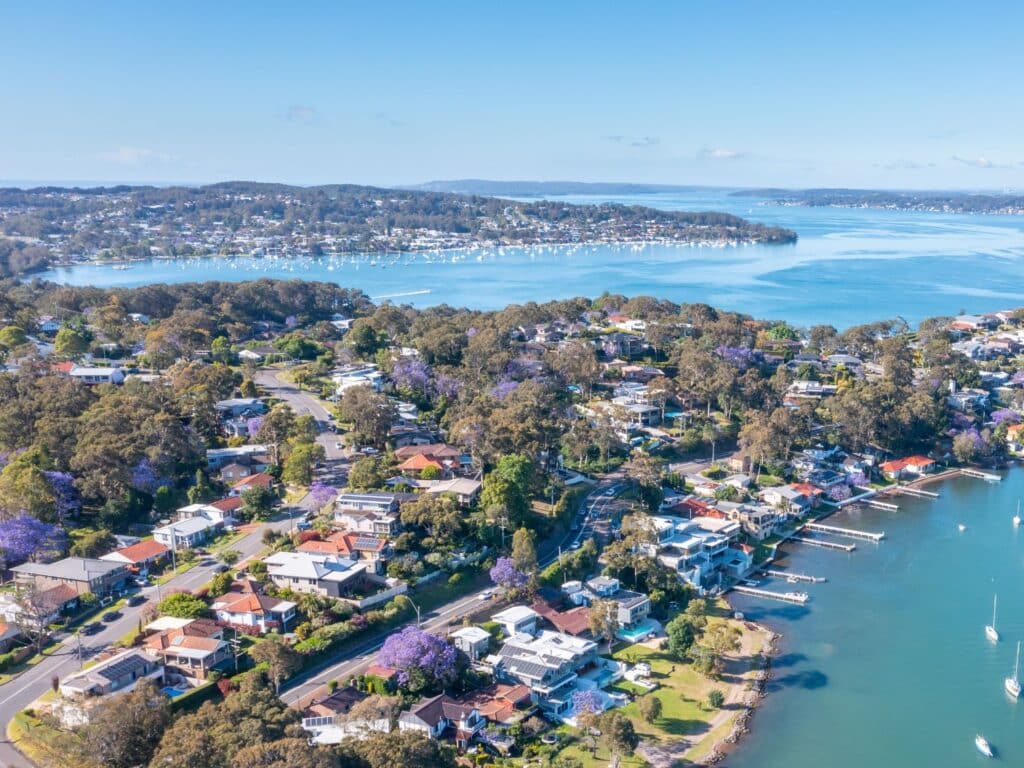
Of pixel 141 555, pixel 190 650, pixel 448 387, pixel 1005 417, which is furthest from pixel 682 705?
Result: pixel 1005 417

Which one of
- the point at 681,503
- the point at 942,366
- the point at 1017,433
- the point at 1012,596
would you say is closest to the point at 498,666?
the point at 681,503

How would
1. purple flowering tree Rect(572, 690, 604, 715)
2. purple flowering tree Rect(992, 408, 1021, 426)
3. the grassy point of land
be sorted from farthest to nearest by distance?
purple flowering tree Rect(992, 408, 1021, 426)
purple flowering tree Rect(572, 690, 604, 715)
the grassy point of land

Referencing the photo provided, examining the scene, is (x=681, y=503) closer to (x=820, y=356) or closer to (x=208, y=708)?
(x=208, y=708)

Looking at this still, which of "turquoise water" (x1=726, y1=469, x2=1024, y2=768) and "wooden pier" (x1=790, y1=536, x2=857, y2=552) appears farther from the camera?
"wooden pier" (x1=790, y1=536, x2=857, y2=552)

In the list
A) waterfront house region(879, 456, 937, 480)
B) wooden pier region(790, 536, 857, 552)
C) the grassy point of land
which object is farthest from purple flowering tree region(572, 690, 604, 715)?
waterfront house region(879, 456, 937, 480)

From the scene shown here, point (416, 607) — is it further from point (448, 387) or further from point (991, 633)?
point (448, 387)

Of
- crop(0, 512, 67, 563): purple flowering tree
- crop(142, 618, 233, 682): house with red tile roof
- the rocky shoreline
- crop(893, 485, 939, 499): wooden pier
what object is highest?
crop(0, 512, 67, 563): purple flowering tree

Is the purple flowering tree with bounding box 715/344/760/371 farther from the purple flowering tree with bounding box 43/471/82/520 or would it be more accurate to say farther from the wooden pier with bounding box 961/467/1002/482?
the purple flowering tree with bounding box 43/471/82/520
